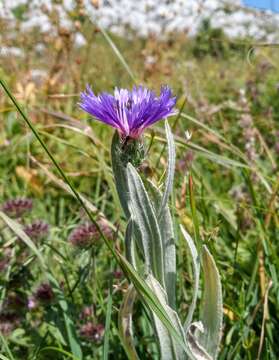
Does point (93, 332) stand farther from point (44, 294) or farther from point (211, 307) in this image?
point (211, 307)

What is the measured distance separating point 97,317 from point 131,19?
3.22m

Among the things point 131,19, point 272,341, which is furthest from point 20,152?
point 131,19

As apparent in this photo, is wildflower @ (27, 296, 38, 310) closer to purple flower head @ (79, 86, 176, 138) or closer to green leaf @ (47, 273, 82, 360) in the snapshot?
green leaf @ (47, 273, 82, 360)

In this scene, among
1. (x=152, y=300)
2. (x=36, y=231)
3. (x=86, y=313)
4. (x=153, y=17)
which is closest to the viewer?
(x=152, y=300)

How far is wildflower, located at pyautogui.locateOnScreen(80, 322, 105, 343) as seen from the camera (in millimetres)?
975

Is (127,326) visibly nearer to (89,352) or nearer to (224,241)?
(89,352)

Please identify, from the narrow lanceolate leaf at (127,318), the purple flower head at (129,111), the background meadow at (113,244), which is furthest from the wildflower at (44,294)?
the purple flower head at (129,111)

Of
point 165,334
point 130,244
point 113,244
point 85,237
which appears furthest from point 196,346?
point 85,237

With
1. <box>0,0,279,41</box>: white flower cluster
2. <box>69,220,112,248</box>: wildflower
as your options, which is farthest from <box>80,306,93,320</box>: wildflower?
<box>0,0,279,41</box>: white flower cluster

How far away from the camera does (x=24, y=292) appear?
1118 millimetres

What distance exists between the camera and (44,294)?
3.36ft

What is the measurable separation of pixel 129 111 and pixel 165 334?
0.85ft

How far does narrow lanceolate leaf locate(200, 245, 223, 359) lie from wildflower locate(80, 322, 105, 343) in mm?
288

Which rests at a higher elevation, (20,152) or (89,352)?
(20,152)
